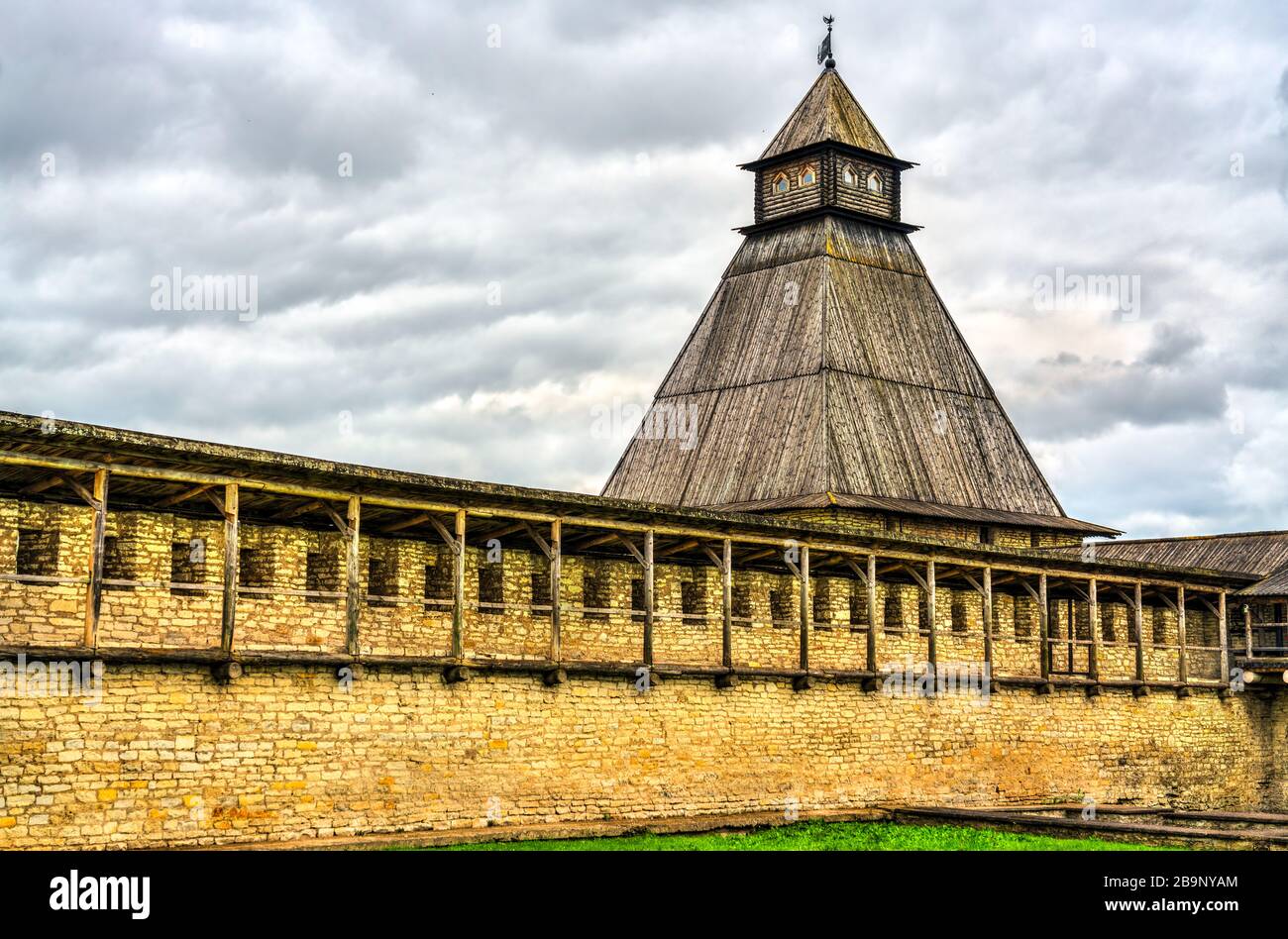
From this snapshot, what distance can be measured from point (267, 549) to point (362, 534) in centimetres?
176

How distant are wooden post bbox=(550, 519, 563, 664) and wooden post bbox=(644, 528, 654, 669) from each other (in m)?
1.84

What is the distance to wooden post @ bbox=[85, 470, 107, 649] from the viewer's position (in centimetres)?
1909

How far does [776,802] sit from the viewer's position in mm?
28078

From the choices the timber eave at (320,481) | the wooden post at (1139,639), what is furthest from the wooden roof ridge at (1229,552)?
the timber eave at (320,481)

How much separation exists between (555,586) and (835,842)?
5790mm

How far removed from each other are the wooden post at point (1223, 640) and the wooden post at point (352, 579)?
25969mm

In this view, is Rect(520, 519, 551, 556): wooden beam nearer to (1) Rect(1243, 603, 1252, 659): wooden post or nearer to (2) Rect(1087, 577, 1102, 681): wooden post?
(2) Rect(1087, 577, 1102, 681): wooden post

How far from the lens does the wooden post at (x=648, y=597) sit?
2625cm

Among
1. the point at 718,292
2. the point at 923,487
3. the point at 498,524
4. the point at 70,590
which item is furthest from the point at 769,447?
the point at 70,590

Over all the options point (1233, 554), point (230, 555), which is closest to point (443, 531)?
point (230, 555)

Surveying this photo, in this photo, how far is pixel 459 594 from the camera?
2344 centimetres

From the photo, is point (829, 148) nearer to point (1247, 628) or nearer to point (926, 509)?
point (926, 509)

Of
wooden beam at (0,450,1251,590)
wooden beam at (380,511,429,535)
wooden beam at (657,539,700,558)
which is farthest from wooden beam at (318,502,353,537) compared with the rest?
wooden beam at (657,539,700,558)

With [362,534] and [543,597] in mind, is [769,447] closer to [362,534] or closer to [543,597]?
[543,597]
